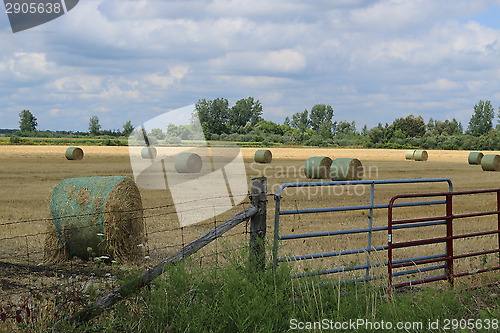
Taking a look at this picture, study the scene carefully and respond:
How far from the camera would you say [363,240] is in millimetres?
11266

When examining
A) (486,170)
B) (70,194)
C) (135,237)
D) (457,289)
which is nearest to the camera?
(457,289)

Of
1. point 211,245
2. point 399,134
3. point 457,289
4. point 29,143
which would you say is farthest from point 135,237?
point 399,134

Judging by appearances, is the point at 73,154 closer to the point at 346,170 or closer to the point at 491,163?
the point at 346,170

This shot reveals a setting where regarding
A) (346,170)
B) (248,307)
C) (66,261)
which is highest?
(248,307)

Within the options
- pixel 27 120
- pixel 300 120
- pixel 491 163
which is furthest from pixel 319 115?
pixel 491 163

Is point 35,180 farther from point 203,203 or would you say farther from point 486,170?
point 486,170

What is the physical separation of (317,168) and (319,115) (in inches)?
5305

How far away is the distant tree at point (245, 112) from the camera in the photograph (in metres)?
119

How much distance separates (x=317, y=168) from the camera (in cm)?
2617

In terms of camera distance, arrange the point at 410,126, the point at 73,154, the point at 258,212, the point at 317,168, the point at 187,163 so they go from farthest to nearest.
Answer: the point at 410,126
the point at 73,154
the point at 187,163
the point at 317,168
the point at 258,212

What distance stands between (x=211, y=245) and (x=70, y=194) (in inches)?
106

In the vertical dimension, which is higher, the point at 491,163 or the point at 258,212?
the point at 258,212

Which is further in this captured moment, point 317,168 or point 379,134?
point 379,134

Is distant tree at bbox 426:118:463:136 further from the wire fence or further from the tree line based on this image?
the wire fence
